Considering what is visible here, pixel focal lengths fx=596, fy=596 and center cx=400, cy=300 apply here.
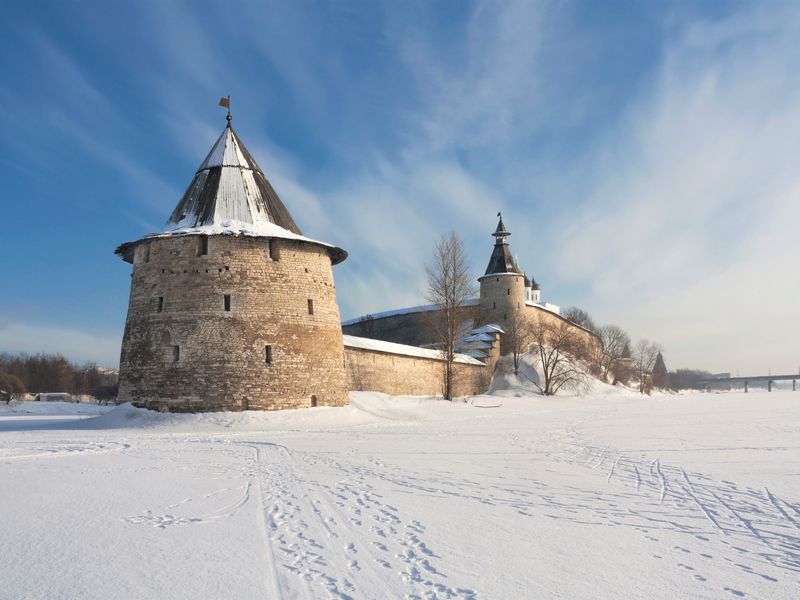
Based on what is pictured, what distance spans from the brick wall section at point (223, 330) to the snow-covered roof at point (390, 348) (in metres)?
6.90

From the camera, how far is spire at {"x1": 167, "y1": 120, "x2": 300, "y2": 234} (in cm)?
1723

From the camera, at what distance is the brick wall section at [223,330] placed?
15594 mm

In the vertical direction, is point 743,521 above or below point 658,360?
below

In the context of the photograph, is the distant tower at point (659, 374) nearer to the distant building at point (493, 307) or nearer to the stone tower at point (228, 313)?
the distant building at point (493, 307)

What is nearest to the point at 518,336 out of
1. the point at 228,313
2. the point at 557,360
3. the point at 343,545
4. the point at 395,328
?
the point at 557,360

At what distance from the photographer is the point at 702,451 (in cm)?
964

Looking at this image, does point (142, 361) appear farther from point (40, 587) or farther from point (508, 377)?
point (508, 377)

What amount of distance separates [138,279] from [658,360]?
82219 mm

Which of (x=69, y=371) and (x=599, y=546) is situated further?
(x=69, y=371)

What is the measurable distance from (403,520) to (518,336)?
3634cm


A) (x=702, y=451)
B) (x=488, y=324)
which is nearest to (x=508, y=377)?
(x=488, y=324)

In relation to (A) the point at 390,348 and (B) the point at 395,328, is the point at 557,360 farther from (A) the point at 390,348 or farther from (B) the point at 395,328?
(B) the point at 395,328

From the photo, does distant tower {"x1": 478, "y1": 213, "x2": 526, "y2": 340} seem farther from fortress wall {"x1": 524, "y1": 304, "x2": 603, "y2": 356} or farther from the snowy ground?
the snowy ground

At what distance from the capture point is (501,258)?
45.7 meters
